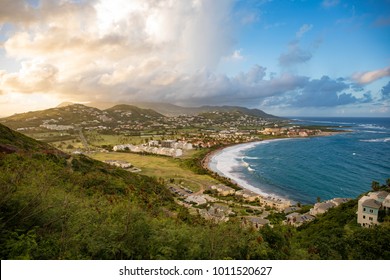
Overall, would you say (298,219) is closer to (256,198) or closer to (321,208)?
(321,208)

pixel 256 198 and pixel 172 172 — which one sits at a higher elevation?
pixel 172 172

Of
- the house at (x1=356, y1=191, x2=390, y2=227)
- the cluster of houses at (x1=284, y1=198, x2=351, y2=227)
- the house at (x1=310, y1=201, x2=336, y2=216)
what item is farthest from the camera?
the house at (x1=310, y1=201, x2=336, y2=216)

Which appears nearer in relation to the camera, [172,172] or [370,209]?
[370,209]

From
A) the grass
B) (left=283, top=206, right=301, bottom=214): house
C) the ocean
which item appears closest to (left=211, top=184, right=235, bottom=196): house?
the grass

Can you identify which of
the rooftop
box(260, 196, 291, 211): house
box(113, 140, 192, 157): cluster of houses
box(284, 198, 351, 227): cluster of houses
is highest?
the rooftop

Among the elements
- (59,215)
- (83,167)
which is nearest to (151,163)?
(83,167)

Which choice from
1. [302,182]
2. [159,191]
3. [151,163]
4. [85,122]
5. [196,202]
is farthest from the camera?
[85,122]

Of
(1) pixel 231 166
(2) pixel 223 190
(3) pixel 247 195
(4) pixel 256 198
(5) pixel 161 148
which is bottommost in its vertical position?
(4) pixel 256 198

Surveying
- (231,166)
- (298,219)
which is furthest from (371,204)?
(231,166)

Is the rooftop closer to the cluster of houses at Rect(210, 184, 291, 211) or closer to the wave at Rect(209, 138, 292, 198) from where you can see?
the cluster of houses at Rect(210, 184, 291, 211)
